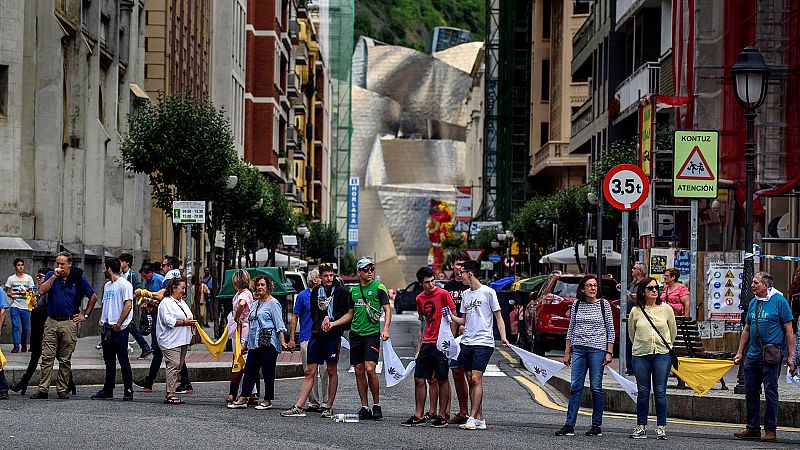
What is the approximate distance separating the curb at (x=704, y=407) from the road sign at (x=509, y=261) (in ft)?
197

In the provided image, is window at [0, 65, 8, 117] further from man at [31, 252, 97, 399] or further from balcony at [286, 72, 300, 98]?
balcony at [286, 72, 300, 98]

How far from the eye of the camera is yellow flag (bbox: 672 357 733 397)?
17.3 metres

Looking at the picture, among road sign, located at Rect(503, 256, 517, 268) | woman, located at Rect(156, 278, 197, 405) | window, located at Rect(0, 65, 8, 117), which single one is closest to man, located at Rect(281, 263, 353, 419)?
woman, located at Rect(156, 278, 197, 405)

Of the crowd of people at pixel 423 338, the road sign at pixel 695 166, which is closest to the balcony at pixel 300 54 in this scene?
the road sign at pixel 695 166

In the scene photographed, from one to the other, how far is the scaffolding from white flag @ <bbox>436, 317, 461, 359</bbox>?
13257cm

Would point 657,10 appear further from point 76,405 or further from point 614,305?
point 76,405

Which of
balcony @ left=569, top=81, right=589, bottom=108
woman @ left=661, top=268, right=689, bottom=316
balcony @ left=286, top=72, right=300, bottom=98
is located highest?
balcony @ left=286, top=72, right=300, bottom=98

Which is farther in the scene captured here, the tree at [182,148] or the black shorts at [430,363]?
the tree at [182,148]

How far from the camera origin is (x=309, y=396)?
60.0ft

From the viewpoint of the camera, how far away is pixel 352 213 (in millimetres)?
168500

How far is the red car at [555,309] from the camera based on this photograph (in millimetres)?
28609

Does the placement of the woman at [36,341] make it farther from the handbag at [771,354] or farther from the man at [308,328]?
the handbag at [771,354]

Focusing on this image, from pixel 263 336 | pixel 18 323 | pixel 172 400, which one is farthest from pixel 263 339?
pixel 18 323

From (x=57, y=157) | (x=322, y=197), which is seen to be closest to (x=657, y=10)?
(x=57, y=157)
